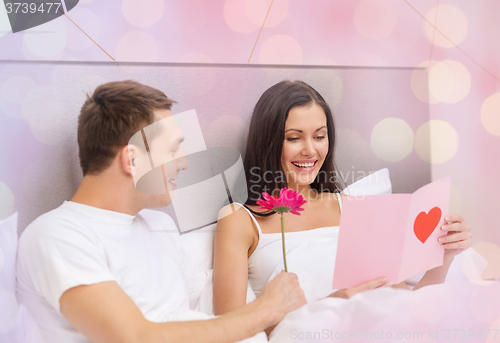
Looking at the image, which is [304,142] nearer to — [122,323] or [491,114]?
[122,323]

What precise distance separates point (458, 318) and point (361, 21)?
0.94 metres

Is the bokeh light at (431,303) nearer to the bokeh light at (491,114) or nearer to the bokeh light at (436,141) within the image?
the bokeh light at (436,141)

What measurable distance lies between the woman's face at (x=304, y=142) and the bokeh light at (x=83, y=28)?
54 centimetres

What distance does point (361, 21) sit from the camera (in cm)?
122

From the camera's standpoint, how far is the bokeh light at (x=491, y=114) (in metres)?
1.35

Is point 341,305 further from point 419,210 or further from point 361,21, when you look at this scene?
point 361,21

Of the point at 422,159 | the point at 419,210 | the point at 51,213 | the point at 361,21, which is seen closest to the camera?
the point at 51,213

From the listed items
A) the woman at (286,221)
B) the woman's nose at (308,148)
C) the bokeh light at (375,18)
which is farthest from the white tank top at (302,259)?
the bokeh light at (375,18)

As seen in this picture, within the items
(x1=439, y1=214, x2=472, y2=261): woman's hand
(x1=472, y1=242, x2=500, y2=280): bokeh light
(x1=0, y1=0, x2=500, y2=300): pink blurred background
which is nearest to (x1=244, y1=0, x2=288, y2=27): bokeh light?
(x1=0, y1=0, x2=500, y2=300): pink blurred background

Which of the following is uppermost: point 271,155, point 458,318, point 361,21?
point 361,21

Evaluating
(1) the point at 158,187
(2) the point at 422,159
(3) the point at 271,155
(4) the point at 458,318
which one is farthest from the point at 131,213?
(2) the point at 422,159

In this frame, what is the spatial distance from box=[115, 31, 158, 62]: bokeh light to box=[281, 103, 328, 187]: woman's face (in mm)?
409

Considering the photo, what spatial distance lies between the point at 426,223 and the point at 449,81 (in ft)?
2.68

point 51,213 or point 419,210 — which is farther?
point 419,210
